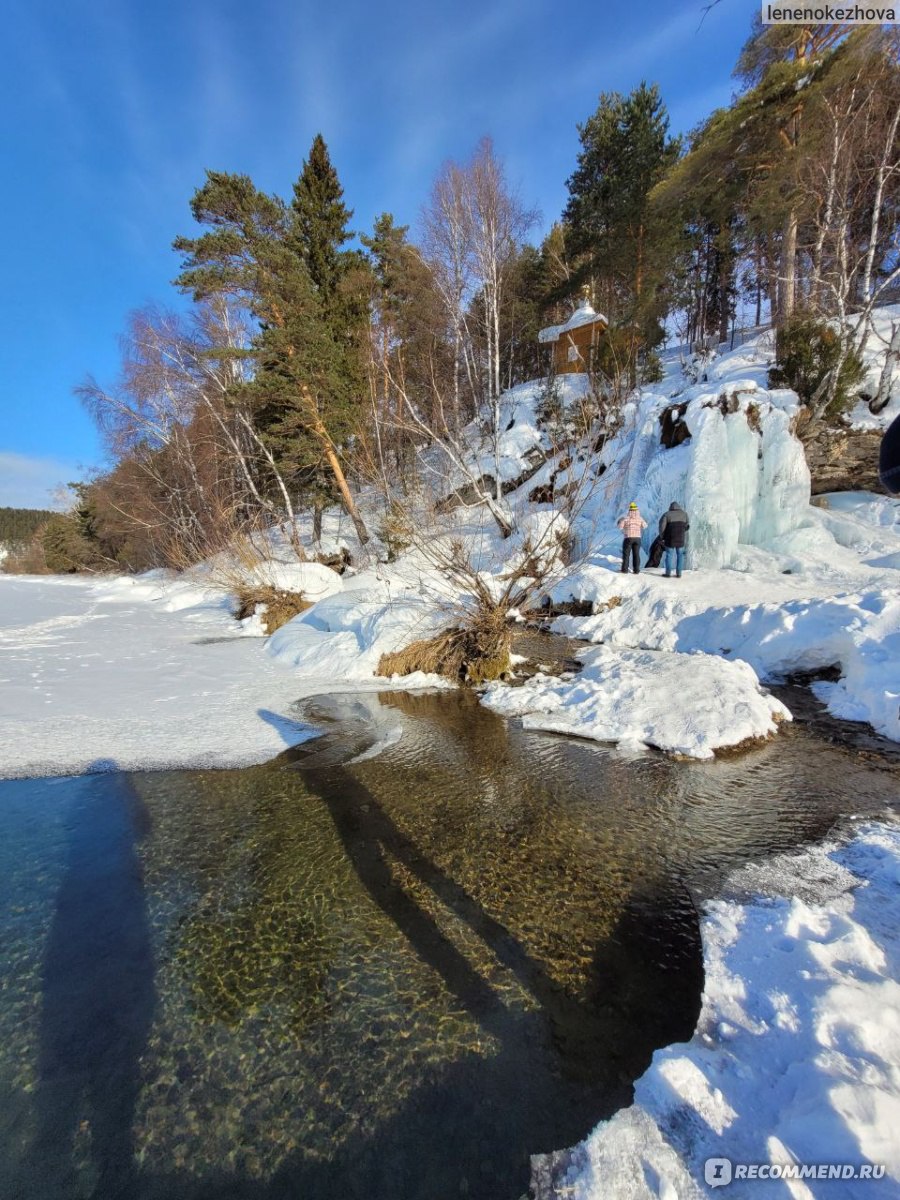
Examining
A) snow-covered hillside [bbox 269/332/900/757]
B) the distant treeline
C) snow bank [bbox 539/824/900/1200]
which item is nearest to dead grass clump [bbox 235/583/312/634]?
snow-covered hillside [bbox 269/332/900/757]

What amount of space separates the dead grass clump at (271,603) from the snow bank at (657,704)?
6.95m

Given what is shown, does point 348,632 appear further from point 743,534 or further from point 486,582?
point 743,534

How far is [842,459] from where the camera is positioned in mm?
12109

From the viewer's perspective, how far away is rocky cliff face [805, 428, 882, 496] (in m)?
11.9

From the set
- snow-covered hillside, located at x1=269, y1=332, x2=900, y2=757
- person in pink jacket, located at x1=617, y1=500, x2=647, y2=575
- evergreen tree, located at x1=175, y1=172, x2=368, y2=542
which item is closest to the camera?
snow-covered hillside, located at x1=269, y1=332, x2=900, y2=757

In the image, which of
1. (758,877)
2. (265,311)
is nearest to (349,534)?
(265,311)

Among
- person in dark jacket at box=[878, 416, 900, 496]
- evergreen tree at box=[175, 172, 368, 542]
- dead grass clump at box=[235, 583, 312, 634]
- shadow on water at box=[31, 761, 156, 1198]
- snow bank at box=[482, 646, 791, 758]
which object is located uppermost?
evergreen tree at box=[175, 172, 368, 542]

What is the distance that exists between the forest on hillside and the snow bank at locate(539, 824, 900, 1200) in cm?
557

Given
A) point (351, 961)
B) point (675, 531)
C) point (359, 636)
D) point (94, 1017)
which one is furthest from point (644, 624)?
point (94, 1017)

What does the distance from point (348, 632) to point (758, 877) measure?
22.1ft

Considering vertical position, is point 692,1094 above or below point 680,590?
below

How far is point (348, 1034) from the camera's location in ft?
6.42

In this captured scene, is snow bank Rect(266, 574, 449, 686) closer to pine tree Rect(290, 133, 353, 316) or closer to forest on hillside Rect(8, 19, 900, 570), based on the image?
forest on hillside Rect(8, 19, 900, 570)

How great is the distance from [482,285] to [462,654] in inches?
538
